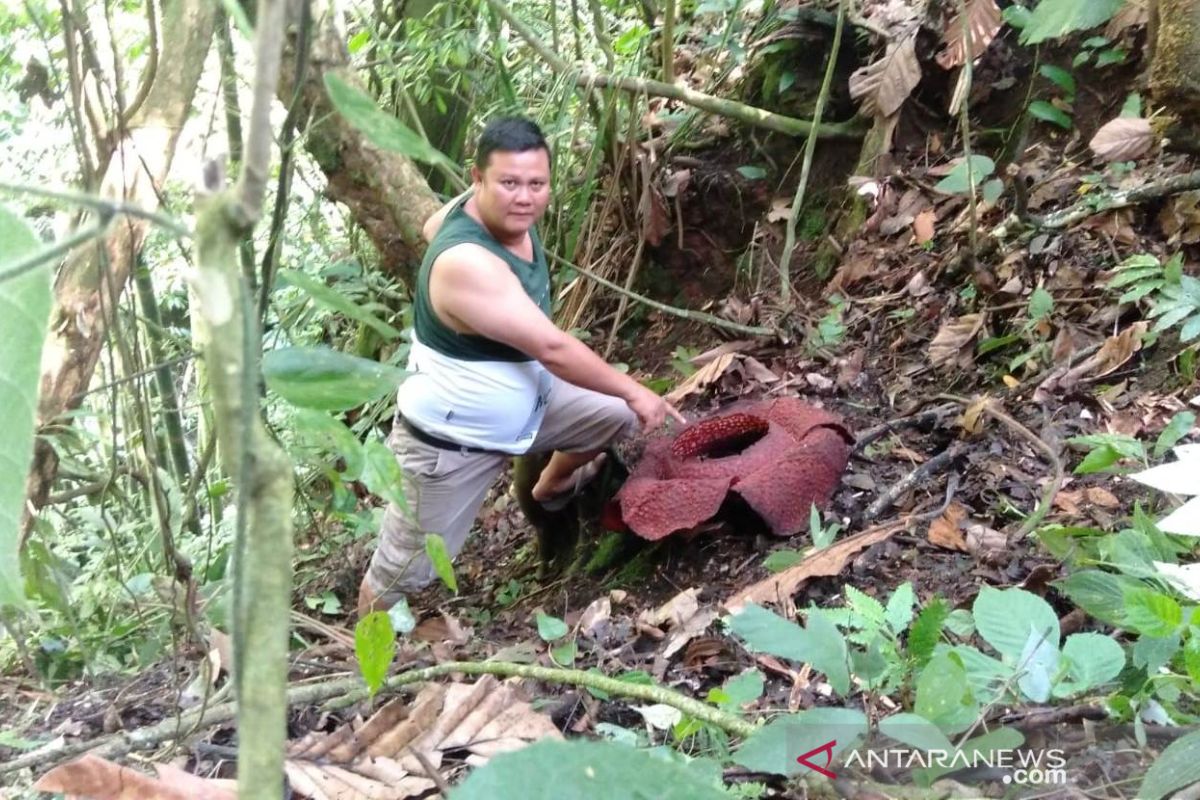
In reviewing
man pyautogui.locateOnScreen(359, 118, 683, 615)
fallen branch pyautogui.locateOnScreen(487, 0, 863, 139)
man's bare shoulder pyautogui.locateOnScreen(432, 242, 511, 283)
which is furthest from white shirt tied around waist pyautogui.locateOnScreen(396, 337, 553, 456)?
fallen branch pyautogui.locateOnScreen(487, 0, 863, 139)

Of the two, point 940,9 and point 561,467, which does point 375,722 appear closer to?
point 561,467

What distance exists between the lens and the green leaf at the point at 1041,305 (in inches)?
108

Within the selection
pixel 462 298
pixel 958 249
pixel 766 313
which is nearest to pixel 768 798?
pixel 462 298

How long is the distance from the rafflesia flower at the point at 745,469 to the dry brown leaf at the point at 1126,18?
1.79 metres

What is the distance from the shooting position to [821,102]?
3.61 m

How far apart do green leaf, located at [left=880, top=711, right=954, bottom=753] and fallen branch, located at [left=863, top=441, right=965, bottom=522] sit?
1.40 metres

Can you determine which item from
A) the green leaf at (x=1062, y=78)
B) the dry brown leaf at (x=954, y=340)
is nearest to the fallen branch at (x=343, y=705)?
the dry brown leaf at (x=954, y=340)

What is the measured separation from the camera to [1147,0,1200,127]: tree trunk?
2203 millimetres

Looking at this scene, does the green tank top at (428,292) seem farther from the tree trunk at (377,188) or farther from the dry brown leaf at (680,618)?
the dry brown leaf at (680,618)

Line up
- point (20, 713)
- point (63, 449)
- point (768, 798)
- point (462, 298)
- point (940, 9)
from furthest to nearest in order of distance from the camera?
point (940, 9) → point (63, 449) → point (462, 298) → point (20, 713) → point (768, 798)

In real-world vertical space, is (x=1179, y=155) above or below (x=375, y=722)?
above

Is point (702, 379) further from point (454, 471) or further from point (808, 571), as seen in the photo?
point (808, 571)

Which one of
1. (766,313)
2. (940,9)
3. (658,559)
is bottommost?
(658,559)

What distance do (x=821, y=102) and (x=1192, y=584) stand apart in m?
2.83
